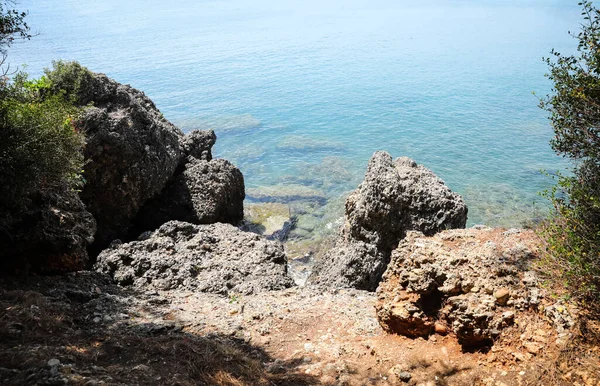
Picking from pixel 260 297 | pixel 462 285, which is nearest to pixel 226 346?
pixel 260 297

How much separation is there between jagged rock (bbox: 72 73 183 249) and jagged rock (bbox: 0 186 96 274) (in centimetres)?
320

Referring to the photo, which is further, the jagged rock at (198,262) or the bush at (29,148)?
the jagged rock at (198,262)

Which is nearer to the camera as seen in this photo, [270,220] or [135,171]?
[135,171]

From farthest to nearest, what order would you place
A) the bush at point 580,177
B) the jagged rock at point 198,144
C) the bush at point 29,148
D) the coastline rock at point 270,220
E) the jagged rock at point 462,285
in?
the coastline rock at point 270,220 → the jagged rock at point 198,144 → the bush at point 29,148 → the jagged rock at point 462,285 → the bush at point 580,177

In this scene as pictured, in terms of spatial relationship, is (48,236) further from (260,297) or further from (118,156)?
(118,156)

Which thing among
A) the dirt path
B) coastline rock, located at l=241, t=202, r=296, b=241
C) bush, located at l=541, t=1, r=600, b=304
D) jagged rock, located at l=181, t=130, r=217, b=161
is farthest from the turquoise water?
bush, located at l=541, t=1, r=600, b=304

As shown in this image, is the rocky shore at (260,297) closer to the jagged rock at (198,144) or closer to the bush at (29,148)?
the bush at (29,148)

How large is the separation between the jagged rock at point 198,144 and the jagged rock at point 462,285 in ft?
40.9

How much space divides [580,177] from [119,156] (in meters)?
13.1

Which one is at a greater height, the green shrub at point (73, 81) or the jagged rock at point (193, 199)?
the green shrub at point (73, 81)

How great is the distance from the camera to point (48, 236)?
347 inches

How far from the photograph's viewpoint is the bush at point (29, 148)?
24.7 ft

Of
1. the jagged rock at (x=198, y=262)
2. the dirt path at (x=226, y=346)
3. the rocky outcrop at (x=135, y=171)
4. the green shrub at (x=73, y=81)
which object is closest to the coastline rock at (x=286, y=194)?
the rocky outcrop at (x=135, y=171)

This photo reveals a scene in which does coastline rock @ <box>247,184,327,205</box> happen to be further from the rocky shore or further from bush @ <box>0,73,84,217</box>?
bush @ <box>0,73,84,217</box>
